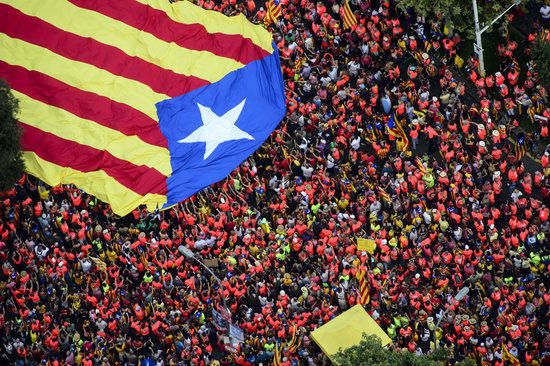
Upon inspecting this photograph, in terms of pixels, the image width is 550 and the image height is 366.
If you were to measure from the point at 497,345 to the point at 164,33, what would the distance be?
18348 mm

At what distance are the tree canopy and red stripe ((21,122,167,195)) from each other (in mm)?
10032

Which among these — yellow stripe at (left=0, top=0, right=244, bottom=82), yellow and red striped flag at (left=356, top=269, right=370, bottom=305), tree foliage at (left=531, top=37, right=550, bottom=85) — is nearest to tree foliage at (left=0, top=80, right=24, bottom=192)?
yellow stripe at (left=0, top=0, right=244, bottom=82)

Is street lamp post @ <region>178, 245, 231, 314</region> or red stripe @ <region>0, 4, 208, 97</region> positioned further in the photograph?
red stripe @ <region>0, 4, 208, 97</region>

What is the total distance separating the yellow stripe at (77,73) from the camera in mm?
57500

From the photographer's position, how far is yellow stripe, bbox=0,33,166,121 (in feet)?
189

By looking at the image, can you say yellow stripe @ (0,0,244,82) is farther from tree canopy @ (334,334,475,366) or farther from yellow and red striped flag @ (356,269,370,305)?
tree canopy @ (334,334,475,366)

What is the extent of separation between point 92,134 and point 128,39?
15.4 feet

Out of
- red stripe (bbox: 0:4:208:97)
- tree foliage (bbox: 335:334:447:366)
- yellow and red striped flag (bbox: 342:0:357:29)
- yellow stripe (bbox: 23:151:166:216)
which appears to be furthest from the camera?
yellow and red striped flag (bbox: 342:0:357:29)

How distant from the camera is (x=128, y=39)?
58.9 meters

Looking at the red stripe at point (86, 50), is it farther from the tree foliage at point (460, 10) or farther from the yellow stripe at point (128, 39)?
the tree foliage at point (460, 10)

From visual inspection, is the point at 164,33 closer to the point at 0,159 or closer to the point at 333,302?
the point at 0,159

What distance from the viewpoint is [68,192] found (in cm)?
6119

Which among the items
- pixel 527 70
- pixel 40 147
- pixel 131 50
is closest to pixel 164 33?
pixel 131 50

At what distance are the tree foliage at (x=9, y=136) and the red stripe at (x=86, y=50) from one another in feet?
11.2
